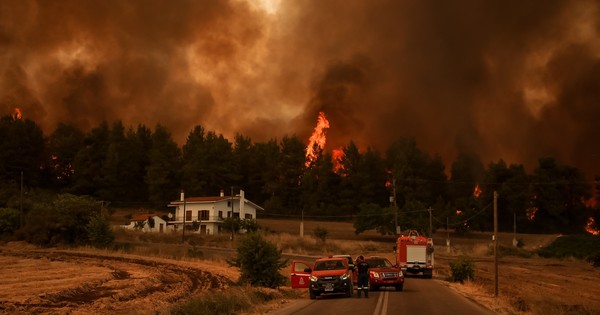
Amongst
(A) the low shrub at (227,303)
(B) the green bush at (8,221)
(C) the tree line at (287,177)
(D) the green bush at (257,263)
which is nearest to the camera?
(A) the low shrub at (227,303)

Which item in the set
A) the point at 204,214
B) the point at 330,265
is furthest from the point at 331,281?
the point at 204,214

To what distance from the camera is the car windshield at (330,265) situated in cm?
3064

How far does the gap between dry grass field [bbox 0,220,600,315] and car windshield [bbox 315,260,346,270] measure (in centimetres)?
696

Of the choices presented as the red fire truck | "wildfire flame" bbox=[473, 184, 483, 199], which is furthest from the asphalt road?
"wildfire flame" bbox=[473, 184, 483, 199]

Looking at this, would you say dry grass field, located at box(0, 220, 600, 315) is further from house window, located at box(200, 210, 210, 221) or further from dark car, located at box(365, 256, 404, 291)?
house window, located at box(200, 210, 210, 221)

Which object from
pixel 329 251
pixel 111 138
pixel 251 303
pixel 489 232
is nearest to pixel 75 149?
pixel 111 138

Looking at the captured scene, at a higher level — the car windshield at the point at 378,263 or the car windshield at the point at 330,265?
the car windshield at the point at 330,265

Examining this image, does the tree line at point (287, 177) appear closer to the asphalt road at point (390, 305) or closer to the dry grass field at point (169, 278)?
the dry grass field at point (169, 278)

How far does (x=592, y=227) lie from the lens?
109875 millimetres

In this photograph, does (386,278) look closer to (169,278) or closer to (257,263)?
(257,263)

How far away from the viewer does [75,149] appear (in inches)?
5822

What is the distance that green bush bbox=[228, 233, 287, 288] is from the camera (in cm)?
3366

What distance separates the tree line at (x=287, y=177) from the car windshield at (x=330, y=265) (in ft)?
274

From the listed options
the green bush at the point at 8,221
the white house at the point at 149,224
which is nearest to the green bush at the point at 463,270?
the green bush at the point at 8,221
